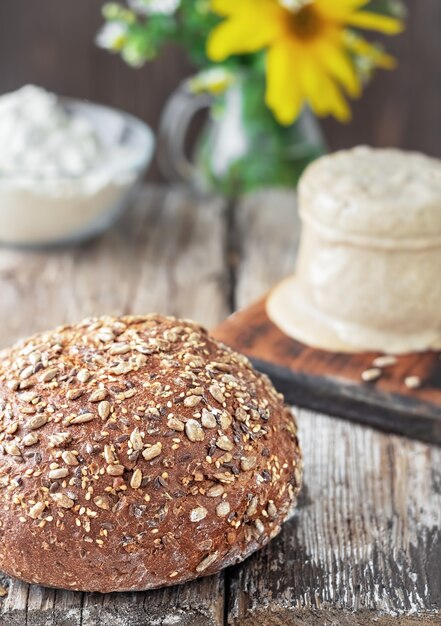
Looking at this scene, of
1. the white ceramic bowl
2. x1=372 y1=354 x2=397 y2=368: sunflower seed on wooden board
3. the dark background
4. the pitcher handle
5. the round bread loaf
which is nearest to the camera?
the round bread loaf

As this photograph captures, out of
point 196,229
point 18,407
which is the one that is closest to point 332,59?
point 196,229

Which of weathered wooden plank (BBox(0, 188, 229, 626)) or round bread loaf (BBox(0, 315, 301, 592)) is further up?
round bread loaf (BBox(0, 315, 301, 592))

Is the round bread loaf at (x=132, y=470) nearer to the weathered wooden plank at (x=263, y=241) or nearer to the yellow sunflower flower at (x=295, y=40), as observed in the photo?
the weathered wooden plank at (x=263, y=241)

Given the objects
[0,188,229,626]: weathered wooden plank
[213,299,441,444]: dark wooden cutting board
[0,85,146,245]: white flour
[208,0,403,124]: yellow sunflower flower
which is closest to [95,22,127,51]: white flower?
[0,85,146,245]: white flour

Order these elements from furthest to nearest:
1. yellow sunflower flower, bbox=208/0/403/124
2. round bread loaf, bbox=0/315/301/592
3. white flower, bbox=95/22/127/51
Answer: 1. white flower, bbox=95/22/127/51
2. yellow sunflower flower, bbox=208/0/403/124
3. round bread loaf, bbox=0/315/301/592

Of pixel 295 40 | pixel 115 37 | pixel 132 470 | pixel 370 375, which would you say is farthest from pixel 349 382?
pixel 115 37

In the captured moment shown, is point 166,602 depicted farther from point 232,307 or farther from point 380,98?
point 380,98

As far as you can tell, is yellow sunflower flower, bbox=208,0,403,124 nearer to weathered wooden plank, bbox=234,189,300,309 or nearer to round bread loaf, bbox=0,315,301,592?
weathered wooden plank, bbox=234,189,300,309
